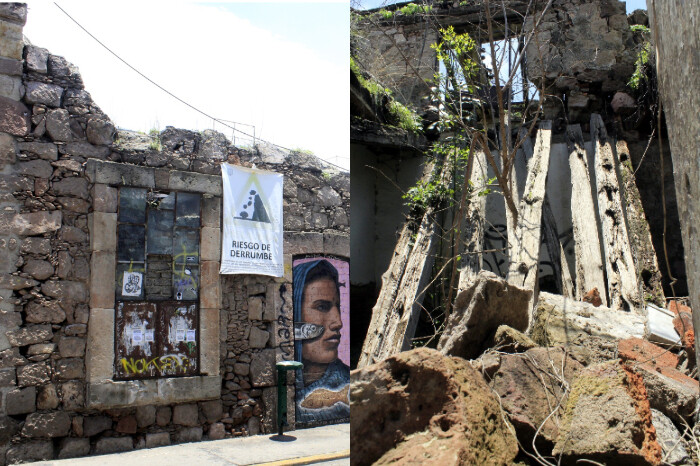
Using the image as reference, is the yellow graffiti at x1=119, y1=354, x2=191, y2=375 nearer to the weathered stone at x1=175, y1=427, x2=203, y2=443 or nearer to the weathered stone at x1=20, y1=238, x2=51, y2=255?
the weathered stone at x1=175, y1=427, x2=203, y2=443

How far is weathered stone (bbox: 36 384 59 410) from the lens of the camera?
311 centimetres

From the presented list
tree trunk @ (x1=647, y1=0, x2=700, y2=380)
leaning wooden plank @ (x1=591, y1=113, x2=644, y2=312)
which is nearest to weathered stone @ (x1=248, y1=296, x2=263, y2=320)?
leaning wooden plank @ (x1=591, y1=113, x2=644, y2=312)

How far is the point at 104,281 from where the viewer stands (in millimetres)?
3285

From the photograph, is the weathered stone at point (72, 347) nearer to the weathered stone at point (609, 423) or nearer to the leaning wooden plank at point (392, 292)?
the leaning wooden plank at point (392, 292)

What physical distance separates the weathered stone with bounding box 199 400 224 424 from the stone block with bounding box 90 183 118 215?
132 cm

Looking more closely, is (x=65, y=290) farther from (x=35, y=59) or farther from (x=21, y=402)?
(x=35, y=59)

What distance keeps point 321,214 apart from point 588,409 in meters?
2.48

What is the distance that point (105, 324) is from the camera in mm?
3328

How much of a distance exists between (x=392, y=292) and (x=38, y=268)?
1.93 metres

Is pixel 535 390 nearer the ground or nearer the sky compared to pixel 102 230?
nearer the ground

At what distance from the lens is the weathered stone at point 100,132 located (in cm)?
341

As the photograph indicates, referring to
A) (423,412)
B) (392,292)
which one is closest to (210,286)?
(392,292)

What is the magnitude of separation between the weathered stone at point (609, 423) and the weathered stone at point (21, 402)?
263 cm

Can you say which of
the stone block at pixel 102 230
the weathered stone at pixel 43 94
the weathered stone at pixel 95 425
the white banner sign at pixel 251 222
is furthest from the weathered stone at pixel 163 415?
the weathered stone at pixel 43 94
